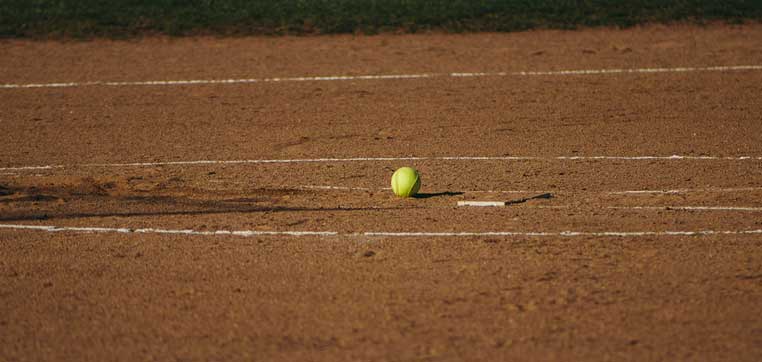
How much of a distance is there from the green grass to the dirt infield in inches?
67.7

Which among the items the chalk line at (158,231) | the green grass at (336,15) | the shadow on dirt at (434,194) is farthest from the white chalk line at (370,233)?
the green grass at (336,15)

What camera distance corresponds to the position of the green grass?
18.8 m

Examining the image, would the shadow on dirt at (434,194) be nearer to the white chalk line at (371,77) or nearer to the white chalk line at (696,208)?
A: the white chalk line at (696,208)

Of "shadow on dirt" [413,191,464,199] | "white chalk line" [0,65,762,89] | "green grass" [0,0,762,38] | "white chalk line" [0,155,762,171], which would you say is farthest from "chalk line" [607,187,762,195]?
"green grass" [0,0,762,38]

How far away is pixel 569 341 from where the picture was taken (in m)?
5.56

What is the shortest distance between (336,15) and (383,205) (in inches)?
439

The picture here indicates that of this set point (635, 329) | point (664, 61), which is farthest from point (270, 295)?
point (664, 61)

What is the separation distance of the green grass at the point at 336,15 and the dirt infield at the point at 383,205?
5.64ft

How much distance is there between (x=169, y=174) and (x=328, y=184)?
69.3 inches

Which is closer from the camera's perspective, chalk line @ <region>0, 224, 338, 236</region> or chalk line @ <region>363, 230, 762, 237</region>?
chalk line @ <region>363, 230, 762, 237</region>

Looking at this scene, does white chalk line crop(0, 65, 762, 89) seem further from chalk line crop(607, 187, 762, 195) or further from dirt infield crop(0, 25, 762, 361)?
chalk line crop(607, 187, 762, 195)

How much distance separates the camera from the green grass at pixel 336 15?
18797 mm

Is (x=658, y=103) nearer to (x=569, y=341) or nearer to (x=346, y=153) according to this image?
(x=346, y=153)

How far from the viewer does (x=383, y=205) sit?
28.7 ft
